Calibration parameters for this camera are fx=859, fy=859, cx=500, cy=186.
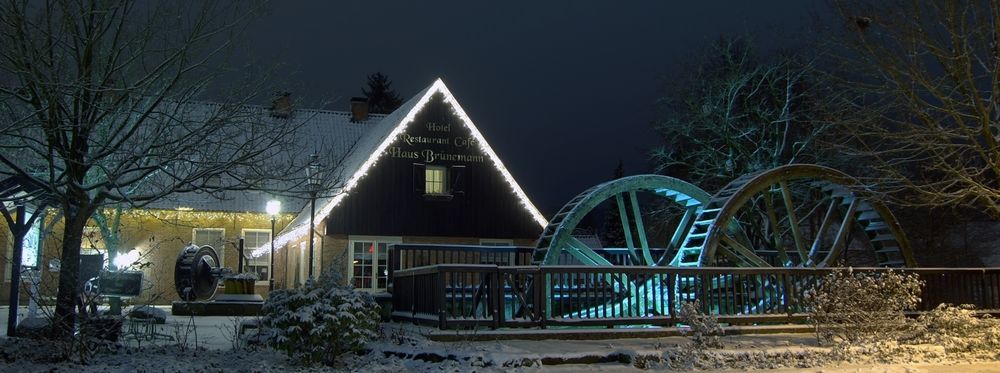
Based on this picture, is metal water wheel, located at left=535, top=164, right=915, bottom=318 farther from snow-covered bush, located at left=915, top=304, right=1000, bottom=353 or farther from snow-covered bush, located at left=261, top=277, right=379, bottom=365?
snow-covered bush, located at left=261, top=277, right=379, bottom=365

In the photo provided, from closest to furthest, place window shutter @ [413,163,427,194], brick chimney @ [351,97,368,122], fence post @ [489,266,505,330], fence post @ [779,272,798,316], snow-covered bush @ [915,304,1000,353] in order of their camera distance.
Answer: fence post @ [489,266,505,330] → snow-covered bush @ [915,304,1000,353] → fence post @ [779,272,798,316] → window shutter @ [413,163,427,194] → brick chimney @ [351,97,368,122]

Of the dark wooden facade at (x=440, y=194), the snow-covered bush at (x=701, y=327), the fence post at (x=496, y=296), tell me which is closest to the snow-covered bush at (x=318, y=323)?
the fence post at (x=496, y=296)

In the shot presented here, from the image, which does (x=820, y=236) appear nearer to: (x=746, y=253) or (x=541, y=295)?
(x=746, y=253)

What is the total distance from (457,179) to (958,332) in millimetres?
16971

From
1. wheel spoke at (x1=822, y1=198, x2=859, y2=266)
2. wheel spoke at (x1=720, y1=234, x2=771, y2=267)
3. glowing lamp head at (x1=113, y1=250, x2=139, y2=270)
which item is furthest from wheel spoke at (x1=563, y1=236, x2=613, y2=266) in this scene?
glowing lamp head at (x1=113, y1=250, x2=139, y2=270)

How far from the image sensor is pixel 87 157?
11.0m

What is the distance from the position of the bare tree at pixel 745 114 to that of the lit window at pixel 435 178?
23.8 ft

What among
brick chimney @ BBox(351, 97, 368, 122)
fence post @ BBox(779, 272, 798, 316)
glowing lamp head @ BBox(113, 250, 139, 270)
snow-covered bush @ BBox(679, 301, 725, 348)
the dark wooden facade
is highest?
brick chimney @ BBox(351, 97, 368, 122)

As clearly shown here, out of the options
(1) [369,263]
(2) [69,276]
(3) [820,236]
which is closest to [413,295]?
(2) [69,276]

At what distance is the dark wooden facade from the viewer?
26.4 metres

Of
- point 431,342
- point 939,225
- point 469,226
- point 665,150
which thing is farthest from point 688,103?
point 431,342

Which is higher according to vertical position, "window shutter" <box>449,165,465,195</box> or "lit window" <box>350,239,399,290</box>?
"window shutter" <box>449,165,465,195</box>

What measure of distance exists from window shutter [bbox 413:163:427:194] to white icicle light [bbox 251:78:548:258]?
1.14 m

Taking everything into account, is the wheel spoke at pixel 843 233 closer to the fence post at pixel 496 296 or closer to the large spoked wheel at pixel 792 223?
the large spoked wheel at pixel 792 223
